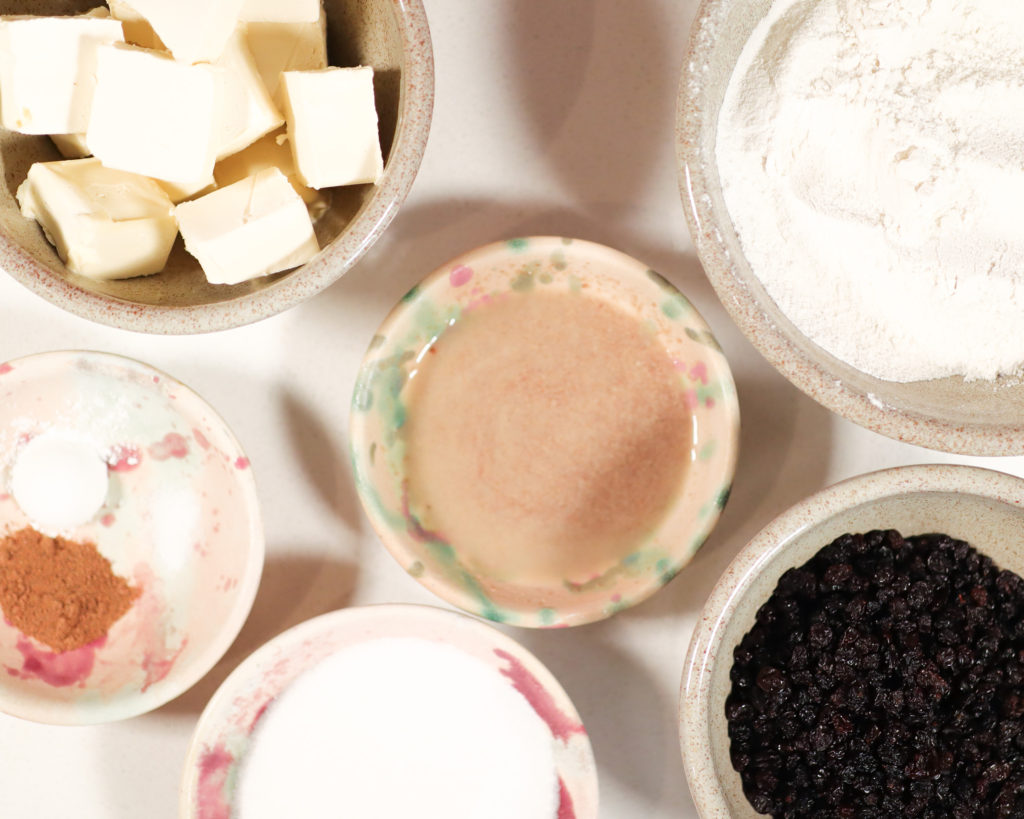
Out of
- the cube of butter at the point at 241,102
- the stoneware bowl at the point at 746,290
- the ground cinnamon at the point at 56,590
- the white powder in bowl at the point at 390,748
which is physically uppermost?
the cube of butter at the point at 241,102

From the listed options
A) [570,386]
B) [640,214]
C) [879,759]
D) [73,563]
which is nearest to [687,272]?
[640,214]

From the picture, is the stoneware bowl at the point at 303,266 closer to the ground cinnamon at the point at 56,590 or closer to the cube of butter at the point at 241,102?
the cube of butter at the point at 241,102

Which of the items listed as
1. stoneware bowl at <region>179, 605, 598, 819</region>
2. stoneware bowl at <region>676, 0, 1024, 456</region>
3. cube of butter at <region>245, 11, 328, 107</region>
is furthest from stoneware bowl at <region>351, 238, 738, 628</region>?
cube of butter at <region>245, 11, 328, 107</region>

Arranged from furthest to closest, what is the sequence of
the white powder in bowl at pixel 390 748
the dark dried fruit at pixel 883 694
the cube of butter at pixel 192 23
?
the white powder in bowl at pixel 390 748 → the dark dried fruit at pixel 883 694 → the cube of butter at pixel 192 23

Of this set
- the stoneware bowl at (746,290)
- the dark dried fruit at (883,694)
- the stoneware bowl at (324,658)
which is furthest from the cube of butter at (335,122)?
the dark dried fruit at (883,694)

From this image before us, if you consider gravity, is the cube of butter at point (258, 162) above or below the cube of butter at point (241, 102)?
below

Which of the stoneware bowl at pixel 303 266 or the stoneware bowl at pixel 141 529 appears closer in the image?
the stoneware bowl at pixel 303 266

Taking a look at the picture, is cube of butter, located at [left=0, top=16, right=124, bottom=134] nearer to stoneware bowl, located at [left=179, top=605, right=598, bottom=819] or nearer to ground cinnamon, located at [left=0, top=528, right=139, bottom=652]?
ground cinnamon, located at [left=0, top=528, right=139, bottom=652]

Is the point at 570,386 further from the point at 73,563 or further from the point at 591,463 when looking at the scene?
the point at 73,563
